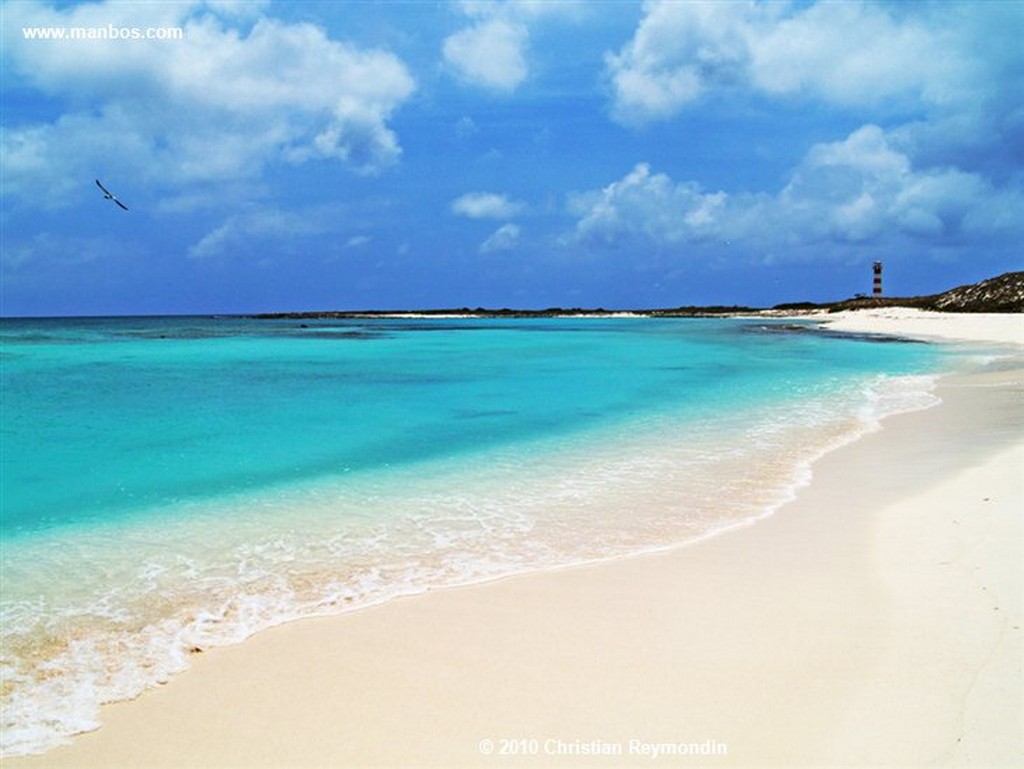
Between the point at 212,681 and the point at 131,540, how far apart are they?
3152 mm

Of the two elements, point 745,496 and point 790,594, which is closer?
point 790,594

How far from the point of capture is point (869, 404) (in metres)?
14.3

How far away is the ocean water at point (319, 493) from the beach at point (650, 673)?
0.42 meters

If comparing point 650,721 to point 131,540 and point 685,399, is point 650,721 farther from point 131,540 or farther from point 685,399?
point 685,399

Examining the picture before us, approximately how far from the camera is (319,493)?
313 inches

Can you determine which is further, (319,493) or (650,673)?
(319,493)

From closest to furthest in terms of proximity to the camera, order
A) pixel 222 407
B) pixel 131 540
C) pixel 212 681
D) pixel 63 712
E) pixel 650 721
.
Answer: pixel 650 721 < pixel 63 712 < pixel 212 681 < pixel 131 540 < pixel 222 407

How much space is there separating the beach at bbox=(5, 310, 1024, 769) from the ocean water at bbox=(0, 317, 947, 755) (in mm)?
423

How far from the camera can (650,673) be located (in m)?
3.60

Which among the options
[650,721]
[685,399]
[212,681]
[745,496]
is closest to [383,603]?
[212,681]

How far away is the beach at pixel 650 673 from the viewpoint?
10.0 feet

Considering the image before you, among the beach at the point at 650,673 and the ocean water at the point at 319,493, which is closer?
the beach at the point at 650,673

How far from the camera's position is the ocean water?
4488mm

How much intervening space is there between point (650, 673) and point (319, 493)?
5.14m
